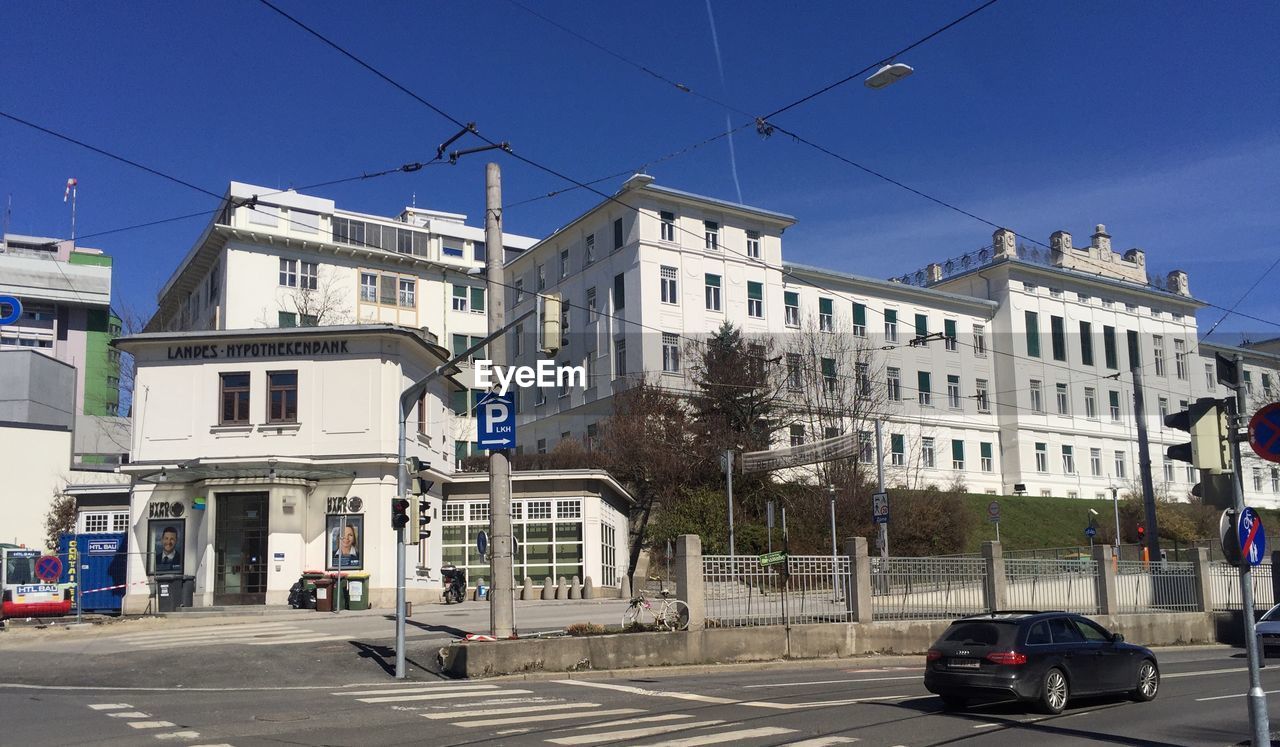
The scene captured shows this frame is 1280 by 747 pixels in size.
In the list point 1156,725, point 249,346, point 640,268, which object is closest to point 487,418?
point 1156,725

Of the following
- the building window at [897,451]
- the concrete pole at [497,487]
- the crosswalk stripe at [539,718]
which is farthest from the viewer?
the building window at [897,451]

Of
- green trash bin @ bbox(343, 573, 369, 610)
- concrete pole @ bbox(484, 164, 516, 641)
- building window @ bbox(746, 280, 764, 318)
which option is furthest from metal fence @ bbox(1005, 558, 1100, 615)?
building window @ bbox(746, 280, 764, 318)

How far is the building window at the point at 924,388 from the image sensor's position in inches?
2726

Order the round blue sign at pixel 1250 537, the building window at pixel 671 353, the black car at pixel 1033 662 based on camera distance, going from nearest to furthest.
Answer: the round blue sign at pixel 1250 537 → the black car at pixel 1033 662 → the building window at pixel 671 353

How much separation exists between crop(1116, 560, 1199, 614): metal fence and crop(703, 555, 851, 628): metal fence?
9.21 meters

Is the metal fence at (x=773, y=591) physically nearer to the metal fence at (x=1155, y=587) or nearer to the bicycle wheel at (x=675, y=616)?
the bicycle wheel at (x=675, y=616)

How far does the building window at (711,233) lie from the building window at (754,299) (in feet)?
9.72

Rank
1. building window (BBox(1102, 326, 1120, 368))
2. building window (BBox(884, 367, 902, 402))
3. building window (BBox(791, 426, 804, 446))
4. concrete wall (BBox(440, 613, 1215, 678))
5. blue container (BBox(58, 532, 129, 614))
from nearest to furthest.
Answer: concrete wall (BBox(440, 613, 1215, 678))
blue container (BBox(58, 532, 129, 614))
building window (BBox(791, 426, 804, 446))
building window (BBox(884, 367, 902, 402))
building window (BBox(1102, 326, 1120, 368))

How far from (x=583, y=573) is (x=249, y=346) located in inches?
583

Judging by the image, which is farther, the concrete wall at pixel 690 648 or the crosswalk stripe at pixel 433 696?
→ the concrete wall at pixel 690 648

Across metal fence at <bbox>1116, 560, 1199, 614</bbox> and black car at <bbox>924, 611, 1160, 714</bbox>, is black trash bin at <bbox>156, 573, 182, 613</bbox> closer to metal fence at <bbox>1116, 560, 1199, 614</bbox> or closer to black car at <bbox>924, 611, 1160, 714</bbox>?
black car at <bbox>924, 611, 1160, 714</bbox>

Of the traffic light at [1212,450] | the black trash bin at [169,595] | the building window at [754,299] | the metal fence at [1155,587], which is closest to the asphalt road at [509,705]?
the traffic light at [1212,450]

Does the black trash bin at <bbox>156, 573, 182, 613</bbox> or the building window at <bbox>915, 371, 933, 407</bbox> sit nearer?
the black trash bin at <bbox>156, 573, 182, 613</bbox>

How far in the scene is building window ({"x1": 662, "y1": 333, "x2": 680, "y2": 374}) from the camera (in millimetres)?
58781
